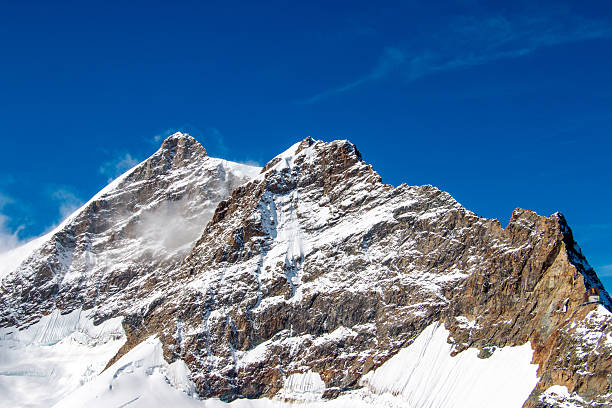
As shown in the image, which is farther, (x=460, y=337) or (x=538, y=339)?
(x=460, y=337)

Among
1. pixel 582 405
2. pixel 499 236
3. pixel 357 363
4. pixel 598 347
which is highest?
pixel 499 236

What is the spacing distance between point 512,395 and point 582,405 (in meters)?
16.8

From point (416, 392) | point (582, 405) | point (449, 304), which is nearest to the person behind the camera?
point (582, 405)

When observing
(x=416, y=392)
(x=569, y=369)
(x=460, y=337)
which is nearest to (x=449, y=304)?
(x=460, y=337)

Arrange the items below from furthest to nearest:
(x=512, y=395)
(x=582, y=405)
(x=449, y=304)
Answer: (x=449, y=304), (x=512, y=395), (x=582, y=405)

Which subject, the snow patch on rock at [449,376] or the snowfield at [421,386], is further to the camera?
the snowfield at [421,386]

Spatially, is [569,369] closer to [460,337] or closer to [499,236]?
[460,337]

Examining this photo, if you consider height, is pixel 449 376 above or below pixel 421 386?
above

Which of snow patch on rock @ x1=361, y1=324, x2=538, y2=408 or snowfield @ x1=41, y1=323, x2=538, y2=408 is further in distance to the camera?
snowfield @ x1=41, y1=323, x2=538, y2=408

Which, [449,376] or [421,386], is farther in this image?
[421,386]

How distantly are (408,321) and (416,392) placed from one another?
2003 centimetres

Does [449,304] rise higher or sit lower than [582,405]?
higher

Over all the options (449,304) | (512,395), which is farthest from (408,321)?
(512,395)

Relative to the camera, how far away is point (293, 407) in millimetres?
192750
